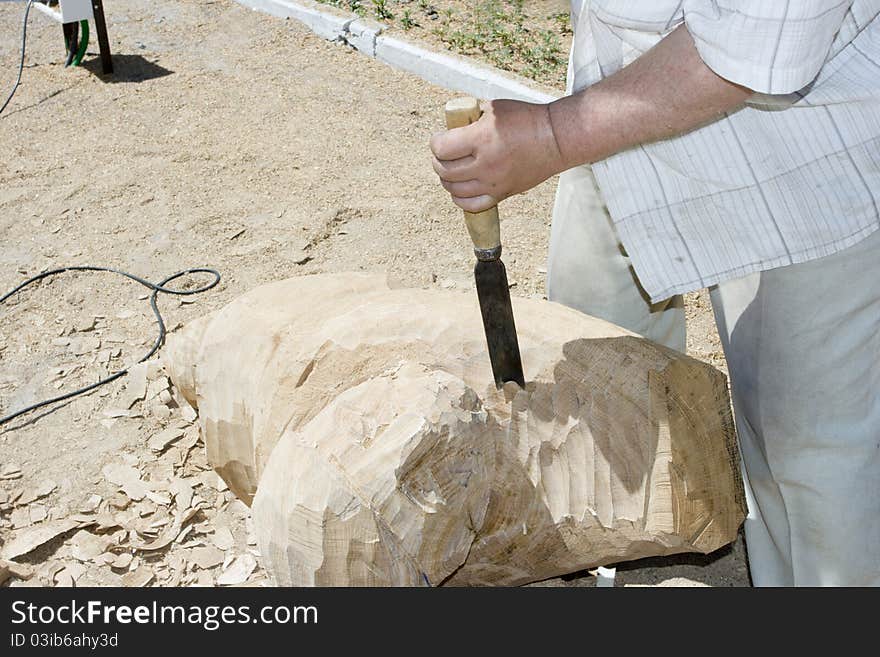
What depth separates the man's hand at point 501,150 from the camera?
1.59 metres

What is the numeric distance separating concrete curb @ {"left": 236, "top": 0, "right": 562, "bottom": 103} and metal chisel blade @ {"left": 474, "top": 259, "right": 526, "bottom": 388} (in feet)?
9.04

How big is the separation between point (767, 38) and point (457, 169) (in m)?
0.56

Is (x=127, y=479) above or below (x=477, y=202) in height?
below

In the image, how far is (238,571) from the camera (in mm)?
2342

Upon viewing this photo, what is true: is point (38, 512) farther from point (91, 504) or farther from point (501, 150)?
point (501, 150)

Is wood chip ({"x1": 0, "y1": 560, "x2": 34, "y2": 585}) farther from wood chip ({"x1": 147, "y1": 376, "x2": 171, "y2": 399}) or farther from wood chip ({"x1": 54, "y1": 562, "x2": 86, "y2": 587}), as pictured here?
wood chip ({"x1": 147, "y1": 376, "x2": 171, "y2": 399})

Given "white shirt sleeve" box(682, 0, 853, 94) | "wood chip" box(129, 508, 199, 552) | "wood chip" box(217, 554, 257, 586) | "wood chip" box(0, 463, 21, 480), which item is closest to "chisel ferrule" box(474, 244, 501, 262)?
"white shirt sleeve" box(682, 0, 853, 94)

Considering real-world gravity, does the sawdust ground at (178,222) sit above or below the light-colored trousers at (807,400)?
below

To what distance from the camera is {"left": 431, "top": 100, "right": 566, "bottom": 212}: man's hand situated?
5.20 ft

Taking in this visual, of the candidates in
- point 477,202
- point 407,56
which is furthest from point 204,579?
point 407,56

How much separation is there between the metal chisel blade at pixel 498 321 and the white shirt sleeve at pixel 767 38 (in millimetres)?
612

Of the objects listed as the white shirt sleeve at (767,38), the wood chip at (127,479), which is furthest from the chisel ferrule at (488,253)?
the wood chip at (127,479)

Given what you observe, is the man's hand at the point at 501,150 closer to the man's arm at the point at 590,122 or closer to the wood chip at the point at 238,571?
the man's arm at the point at 590,122
